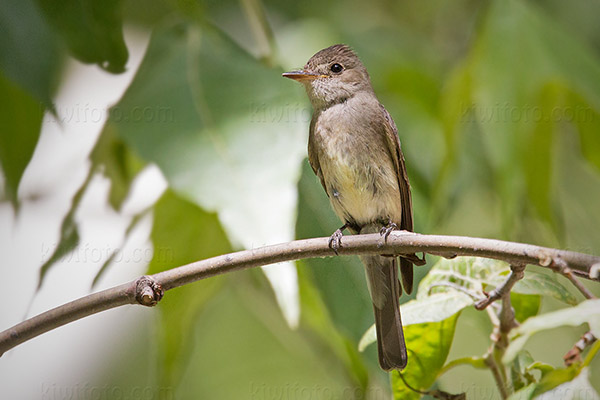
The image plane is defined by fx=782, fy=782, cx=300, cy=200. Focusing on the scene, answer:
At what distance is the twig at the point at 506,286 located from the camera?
1.42 meters

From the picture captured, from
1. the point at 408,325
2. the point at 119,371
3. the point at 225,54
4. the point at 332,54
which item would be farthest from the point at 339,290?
the point at 119,371

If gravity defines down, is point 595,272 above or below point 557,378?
above

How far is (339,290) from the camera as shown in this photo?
2318 mm

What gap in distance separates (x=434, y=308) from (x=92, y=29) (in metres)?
1.33

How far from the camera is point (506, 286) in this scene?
1517 millimetres

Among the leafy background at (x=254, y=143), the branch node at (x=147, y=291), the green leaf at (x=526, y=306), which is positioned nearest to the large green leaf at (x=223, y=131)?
the leafy background at (x=254, y=143)

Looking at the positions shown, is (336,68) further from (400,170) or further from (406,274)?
(406,274)

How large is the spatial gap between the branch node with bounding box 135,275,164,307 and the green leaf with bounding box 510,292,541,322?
2.71ft

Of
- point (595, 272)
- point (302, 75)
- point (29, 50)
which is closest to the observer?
point (595, 272)

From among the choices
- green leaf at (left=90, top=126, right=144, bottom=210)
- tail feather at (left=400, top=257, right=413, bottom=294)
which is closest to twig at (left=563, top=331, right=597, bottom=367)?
tail feather at (left=400, top=257, right=413, bottom=294)

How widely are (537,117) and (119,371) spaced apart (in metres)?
2.64

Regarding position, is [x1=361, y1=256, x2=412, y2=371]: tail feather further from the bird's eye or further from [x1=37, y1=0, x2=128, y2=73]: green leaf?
[x1=37, y1=0, x2=128, y2=73]: green leaf

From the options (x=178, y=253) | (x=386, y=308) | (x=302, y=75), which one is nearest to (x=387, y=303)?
(x=386, y=308)

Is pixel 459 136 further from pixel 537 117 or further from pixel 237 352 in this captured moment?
pixel 237 352
